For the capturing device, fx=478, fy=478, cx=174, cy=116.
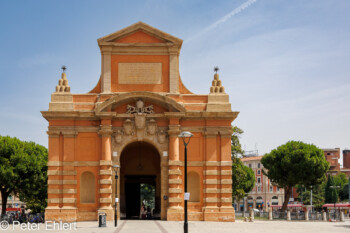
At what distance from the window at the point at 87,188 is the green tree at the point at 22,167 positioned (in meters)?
17.0

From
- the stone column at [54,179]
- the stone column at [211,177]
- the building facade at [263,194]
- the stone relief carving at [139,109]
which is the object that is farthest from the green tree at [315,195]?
the stone column at [54,179]

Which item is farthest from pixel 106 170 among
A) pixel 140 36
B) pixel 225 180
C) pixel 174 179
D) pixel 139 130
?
pixel 140 36

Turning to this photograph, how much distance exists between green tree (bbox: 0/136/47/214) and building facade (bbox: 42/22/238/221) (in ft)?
54.5

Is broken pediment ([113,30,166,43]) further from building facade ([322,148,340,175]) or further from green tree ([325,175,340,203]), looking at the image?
building facade ([322,148,340,175])

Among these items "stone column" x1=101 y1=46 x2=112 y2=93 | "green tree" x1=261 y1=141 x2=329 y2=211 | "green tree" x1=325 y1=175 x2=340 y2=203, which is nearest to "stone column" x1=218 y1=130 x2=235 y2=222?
"stone column" x1=101 y1=46 x2=112 y2=93

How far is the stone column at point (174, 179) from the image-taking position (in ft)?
132

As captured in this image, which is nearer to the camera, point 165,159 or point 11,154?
point 165,159

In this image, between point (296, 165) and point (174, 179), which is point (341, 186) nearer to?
point (296, 165)

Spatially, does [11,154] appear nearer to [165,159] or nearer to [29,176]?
[29,176]

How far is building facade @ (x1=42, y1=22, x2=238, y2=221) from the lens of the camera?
1607 inches

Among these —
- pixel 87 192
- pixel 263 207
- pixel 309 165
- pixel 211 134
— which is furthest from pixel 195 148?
pixel 263 207

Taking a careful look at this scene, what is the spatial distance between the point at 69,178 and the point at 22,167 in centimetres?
1709

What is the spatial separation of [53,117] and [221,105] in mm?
14672

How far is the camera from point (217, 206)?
4150 cm
